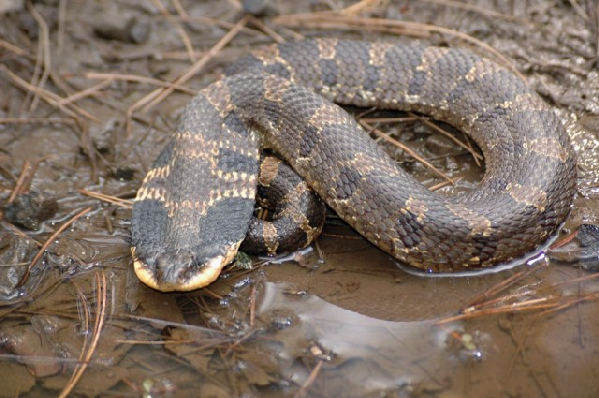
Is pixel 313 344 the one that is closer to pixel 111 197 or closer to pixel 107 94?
pixel 111 197

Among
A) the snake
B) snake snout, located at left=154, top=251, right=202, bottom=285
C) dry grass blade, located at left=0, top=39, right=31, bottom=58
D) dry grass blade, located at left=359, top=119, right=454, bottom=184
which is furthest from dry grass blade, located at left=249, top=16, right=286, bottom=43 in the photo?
snake snout, located at left=154, top=251, right=202, bottom=285

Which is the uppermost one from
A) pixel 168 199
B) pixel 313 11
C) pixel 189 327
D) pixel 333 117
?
pixel 313 11

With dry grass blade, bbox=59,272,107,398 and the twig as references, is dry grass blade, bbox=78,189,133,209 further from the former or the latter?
the twig

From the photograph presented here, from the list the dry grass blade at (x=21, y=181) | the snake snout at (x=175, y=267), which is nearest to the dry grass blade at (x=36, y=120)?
the dry grass blade at (x=21, y=181)

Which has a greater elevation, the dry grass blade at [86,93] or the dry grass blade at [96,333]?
the dry grass blade at [86,93]

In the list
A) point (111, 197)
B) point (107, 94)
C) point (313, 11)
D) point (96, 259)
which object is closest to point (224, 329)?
point (96, 259)

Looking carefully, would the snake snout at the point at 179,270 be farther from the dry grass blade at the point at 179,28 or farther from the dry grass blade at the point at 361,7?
the dry grass blade at the point at 361,7

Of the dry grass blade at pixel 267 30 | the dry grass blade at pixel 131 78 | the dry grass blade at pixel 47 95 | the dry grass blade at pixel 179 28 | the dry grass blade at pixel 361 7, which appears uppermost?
the dry grass blade at pixel 361 7
